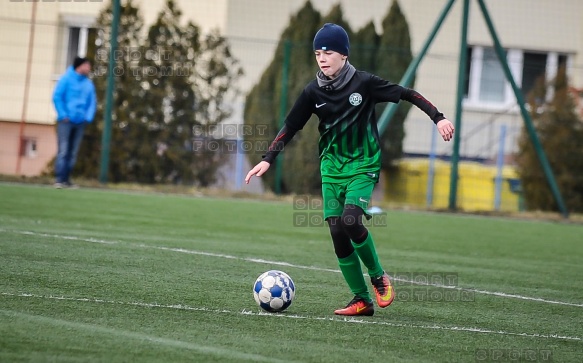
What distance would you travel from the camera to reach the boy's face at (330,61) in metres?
6.87

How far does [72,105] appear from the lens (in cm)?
1720

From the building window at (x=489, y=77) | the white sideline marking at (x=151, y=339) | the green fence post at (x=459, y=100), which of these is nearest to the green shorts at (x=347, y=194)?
the white sideline marking at (x=151, y=339)

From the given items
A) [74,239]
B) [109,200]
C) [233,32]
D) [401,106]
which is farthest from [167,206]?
[233,32]

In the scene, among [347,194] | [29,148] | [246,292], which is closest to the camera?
[347,194]

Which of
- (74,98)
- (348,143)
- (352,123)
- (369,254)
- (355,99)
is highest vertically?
(74,98)

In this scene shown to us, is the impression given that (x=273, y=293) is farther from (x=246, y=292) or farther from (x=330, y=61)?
(x=330, y=61)

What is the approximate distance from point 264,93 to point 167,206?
601cm

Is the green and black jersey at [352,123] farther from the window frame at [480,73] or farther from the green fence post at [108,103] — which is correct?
the window frame at [480,73]

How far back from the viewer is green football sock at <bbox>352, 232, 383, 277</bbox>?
22.5 feet

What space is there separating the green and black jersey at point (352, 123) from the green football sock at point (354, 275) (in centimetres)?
54

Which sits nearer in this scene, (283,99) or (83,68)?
(83,68)

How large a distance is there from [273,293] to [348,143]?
3.81ft

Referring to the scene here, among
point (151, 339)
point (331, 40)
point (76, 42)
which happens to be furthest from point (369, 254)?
point (76, 42)

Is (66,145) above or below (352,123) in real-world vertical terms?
above
